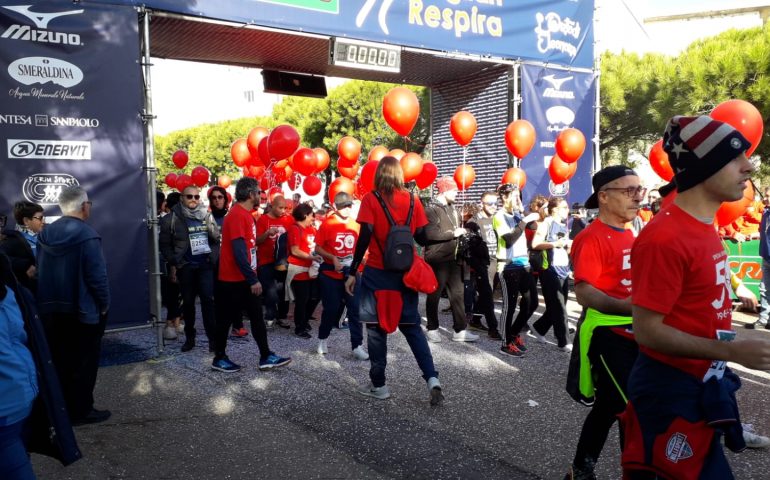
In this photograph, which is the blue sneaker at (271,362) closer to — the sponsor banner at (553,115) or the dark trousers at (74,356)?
the dark trousers at (74,356)

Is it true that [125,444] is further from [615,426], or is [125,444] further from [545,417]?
[615,426]

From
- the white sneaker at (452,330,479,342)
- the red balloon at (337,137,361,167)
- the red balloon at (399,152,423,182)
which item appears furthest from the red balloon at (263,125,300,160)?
the white sneaker at (452,330,479,342)

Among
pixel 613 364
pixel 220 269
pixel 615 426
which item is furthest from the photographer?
pixel 220 269

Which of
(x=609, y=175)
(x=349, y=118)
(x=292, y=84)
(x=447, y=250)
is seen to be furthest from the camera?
(x=349, y=118)

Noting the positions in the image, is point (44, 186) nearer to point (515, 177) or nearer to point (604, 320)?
point (604, 320)

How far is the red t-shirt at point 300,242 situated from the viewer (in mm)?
8031

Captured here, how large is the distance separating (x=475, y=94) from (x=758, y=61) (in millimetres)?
6866

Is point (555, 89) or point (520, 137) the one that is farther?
point (555, 89)

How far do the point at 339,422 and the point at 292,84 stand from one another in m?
8.17

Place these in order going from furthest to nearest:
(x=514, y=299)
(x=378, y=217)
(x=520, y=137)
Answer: (x=520, y=137) < (x=514, y=299) < (x=378, y=217)

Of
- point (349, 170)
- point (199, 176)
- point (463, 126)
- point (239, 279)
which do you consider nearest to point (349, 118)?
point (199, 176)

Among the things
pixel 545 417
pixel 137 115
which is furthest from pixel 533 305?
pixel 137 115

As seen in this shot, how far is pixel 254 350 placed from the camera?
23.6 ft

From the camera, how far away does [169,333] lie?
7980mm
